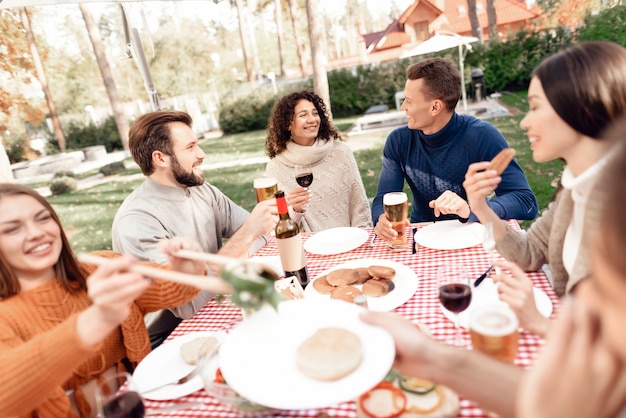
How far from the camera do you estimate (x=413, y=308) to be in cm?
171

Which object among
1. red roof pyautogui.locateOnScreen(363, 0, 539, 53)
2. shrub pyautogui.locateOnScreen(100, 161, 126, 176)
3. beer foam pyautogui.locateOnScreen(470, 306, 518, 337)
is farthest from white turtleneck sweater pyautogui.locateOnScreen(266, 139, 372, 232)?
red roof pyautogui.locateOnScreen(363, 0, 539, 53)

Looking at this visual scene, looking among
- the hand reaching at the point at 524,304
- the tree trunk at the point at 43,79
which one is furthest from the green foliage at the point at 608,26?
the tree trunk at the point at 43,79

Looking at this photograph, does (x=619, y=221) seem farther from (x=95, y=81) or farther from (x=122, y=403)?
→ (x=95, y=81)

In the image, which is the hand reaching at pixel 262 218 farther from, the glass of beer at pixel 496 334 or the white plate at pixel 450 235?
the glass of beer at pixel 496 334

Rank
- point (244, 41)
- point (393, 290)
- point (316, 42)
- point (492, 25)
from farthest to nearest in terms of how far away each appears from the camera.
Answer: point (244, 41)
point (492, 25)
point (316, 42)
point (393, 290)

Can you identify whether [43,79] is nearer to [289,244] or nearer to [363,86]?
[363,86]

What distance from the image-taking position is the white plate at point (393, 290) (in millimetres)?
1735

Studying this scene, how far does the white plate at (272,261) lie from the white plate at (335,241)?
22 cm

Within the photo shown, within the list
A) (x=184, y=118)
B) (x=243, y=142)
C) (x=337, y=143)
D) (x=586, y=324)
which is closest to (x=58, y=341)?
(x=586, y=324)

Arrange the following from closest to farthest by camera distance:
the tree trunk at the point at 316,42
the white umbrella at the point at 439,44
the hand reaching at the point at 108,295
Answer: the hand reaching at the point at 108,295 → the white umbrella at the point at 439,44 → the tree trunk at the point at 316,42

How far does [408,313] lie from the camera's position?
1688 mm

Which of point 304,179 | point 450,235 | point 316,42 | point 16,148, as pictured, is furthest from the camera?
point 16,148

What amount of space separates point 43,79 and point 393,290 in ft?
65.1

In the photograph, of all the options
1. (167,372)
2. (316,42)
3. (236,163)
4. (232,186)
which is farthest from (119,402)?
(316,42)
